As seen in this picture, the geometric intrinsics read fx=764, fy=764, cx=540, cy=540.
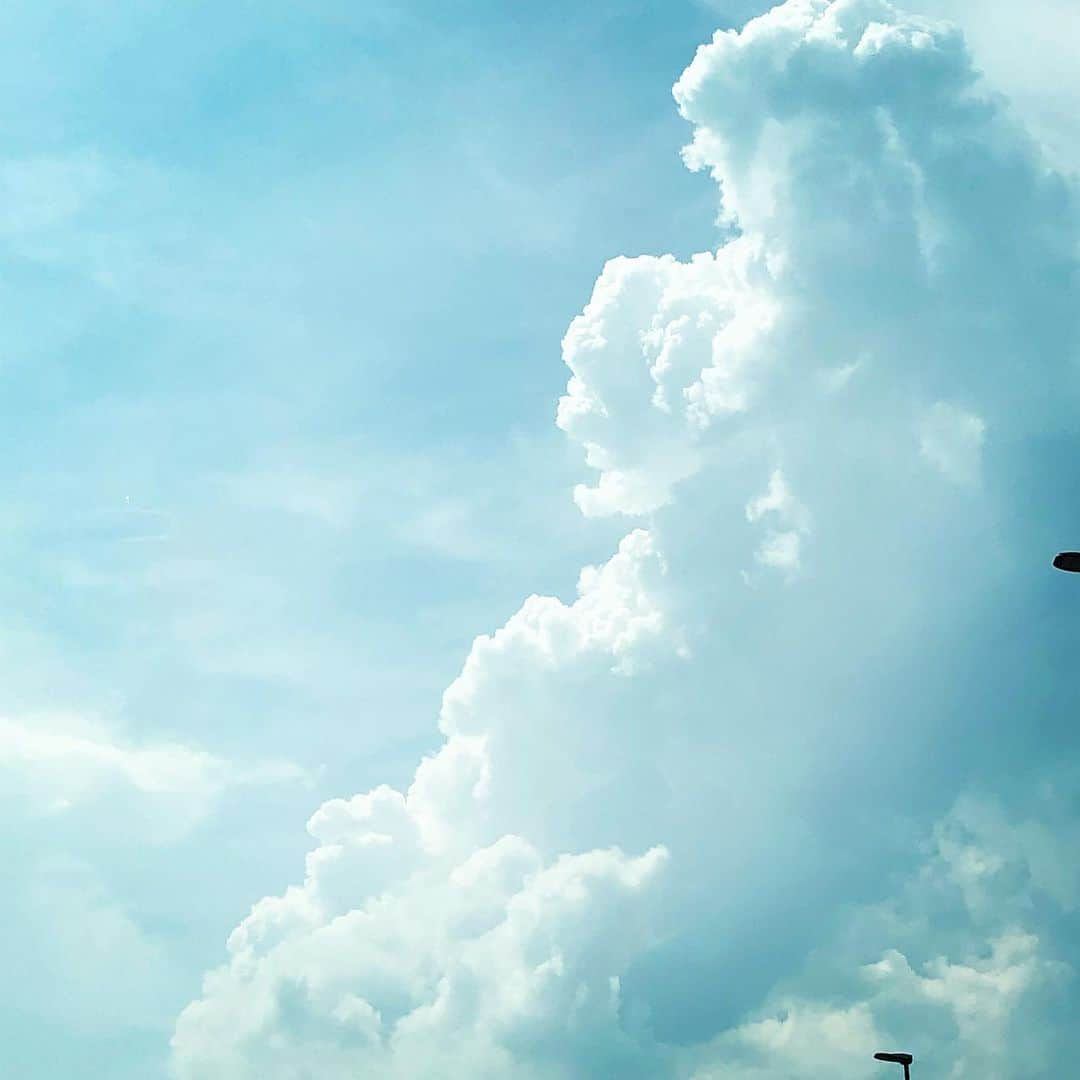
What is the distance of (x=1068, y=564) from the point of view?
23234mm

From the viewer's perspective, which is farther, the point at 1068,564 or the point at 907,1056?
the point at 907,1056

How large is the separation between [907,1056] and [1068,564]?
158 ft

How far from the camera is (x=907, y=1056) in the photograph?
5388cm

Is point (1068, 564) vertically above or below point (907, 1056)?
above
